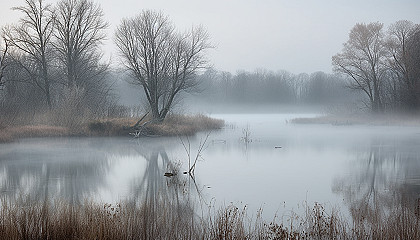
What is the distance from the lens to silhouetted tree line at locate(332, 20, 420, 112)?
3148 centimetres

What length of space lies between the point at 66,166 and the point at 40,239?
782cm

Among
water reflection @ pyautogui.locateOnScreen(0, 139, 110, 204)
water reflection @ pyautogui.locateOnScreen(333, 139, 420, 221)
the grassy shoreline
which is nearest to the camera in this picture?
water reflection @ pyautogui.locateOnScreen(333, 139, 420, 221)

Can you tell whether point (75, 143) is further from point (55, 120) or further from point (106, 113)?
point (106, 113)

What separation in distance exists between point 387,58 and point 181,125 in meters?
19.8

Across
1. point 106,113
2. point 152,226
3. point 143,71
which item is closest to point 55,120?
point 106,113

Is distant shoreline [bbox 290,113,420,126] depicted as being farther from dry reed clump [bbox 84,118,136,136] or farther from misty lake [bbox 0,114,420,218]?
dry reed clump [bbox 84,118,136,136]

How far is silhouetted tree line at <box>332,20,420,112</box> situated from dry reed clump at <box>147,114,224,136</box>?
1353cm

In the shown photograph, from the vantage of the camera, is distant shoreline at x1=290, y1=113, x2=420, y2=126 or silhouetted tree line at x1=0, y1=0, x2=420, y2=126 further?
distant shoreline at x1=290, y1=113, x2=420, y2=126

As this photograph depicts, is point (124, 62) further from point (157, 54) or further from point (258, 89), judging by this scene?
point (258, 89)

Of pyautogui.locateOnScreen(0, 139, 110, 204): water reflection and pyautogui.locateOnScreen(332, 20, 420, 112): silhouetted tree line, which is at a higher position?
pyautogui.locateOnScreen(332, 20, 420, 112): silhouetted tree line

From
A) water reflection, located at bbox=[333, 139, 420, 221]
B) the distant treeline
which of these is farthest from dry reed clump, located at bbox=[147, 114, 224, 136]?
the distant treeline

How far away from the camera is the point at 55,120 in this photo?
2295 cm

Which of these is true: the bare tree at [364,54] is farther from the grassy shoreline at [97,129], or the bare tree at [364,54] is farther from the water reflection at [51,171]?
the water reflection at [51,171]

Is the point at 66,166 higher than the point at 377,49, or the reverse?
the point at 377,49
